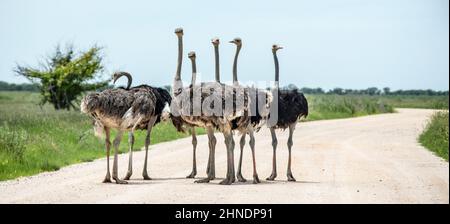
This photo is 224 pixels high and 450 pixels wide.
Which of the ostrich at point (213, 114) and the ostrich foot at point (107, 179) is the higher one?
the ostrich at point (213, 114)

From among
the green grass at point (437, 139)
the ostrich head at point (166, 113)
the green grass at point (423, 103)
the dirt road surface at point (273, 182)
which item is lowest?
the dirt road surface at point (273, 182)

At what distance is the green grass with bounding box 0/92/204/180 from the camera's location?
16078mm

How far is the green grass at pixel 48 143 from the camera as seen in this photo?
16078 millimetres

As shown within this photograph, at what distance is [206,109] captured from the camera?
1345cm

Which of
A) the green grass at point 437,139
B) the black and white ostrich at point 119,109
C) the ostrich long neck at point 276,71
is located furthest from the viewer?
the green grass at point 437,139

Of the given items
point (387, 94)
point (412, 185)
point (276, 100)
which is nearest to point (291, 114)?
point (276, 100)

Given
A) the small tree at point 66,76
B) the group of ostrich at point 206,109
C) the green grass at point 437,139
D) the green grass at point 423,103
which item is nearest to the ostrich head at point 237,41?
the group of ostrich at point 206,109

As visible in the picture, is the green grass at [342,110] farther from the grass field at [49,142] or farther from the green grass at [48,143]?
the green grass at [48,143]

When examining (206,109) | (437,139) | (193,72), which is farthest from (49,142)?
(437,139)

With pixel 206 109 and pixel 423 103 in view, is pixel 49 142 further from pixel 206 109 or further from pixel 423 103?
pixel 423 103

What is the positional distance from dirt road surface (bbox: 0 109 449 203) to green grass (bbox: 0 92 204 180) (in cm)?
53

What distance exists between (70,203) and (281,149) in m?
10.9

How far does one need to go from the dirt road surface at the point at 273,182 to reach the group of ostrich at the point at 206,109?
61 centimetres
